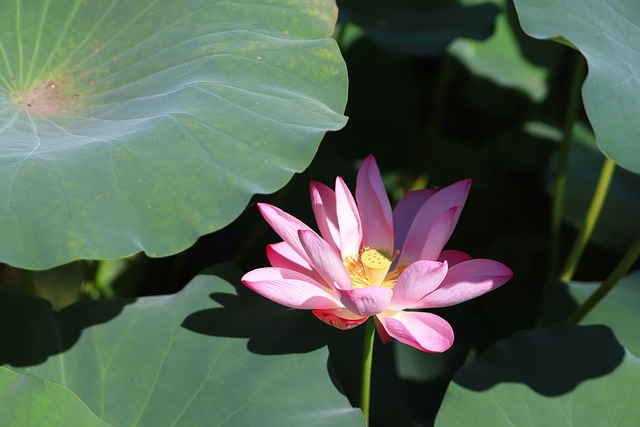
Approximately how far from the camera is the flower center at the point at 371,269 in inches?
39.0

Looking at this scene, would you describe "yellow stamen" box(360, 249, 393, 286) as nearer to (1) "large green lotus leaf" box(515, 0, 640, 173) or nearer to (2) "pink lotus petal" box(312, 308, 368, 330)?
(2) "pink lotus petal" box(312, 308, 368, 330)

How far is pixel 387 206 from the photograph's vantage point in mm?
1032

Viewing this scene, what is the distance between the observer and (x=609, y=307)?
1.47 metres

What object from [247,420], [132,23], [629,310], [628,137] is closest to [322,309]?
[247,420]

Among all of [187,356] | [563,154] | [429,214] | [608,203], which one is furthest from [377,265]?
[608,203]

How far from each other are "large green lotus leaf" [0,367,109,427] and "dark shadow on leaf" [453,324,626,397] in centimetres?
49

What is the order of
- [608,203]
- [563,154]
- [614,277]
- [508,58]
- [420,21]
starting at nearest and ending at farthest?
[614,277] < [563,154] < [608,203] < [420,21] < [508,58]

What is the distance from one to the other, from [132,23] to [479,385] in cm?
79

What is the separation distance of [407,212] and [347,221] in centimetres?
13

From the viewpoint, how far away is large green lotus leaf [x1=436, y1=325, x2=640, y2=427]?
1.02 metres

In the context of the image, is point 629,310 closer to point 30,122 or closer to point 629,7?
point 629,7

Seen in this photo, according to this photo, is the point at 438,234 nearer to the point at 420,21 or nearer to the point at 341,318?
the point at 341,318

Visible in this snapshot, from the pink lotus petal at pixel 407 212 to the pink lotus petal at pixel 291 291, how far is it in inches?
7.5

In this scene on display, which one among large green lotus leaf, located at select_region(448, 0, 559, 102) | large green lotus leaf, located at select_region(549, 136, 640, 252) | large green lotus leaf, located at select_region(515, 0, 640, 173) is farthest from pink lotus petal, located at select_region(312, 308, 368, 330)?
large green lotus leaf, located at select_region(448, 0, 559, 102)
